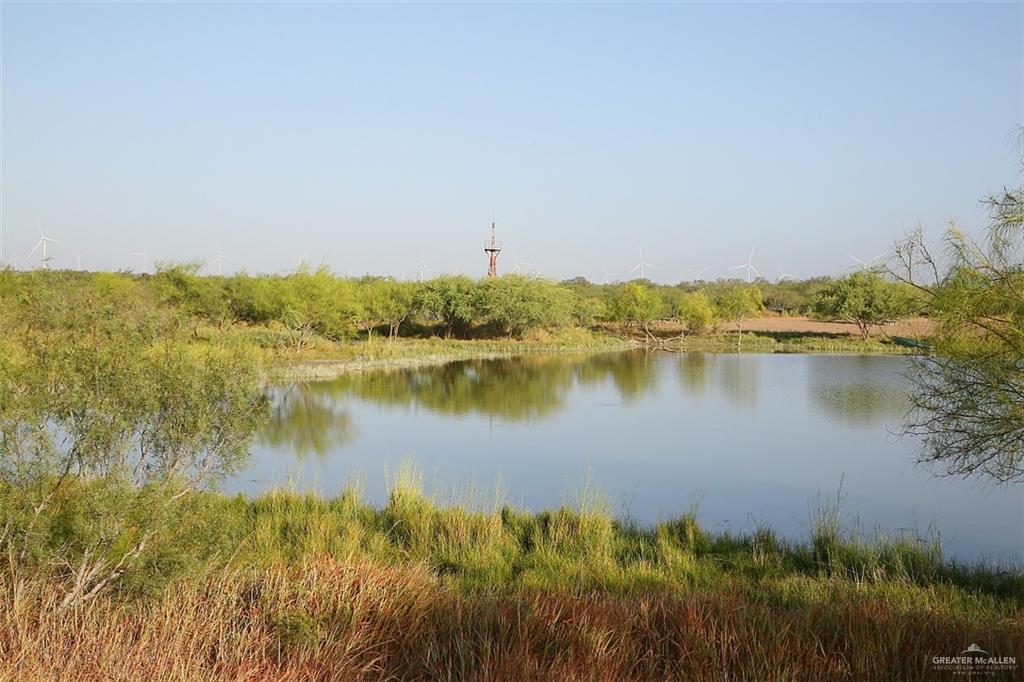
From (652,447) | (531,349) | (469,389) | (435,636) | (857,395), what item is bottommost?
(652,447)

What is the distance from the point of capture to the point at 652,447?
16.6m

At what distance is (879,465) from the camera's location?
47.8ft

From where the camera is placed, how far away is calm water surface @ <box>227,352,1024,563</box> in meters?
11.2

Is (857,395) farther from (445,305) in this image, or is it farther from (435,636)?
(445,305)

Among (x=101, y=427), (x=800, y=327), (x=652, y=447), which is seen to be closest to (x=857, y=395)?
(x=652, y=447)

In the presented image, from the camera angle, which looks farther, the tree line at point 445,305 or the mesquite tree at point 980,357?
the tree line at point 445,305

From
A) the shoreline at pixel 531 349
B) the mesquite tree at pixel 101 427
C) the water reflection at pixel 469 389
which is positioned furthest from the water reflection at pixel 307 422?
the mesquite tree at pixel 101 427

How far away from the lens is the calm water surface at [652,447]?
11.2m

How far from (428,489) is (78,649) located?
8.05 metres

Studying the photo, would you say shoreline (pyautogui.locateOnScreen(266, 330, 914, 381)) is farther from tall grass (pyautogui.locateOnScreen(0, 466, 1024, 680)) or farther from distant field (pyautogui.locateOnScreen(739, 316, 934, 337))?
tall grass (pyautogui.locateOnScreen(0, 466, 1024, 680))

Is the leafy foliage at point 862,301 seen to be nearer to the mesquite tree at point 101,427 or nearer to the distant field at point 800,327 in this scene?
the distant field at point 800,327

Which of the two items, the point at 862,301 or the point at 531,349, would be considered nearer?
the point at 531,349

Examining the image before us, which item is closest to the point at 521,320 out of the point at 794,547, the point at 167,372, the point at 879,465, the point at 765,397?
the point at 765,397

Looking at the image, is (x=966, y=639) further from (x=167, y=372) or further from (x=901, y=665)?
(x=167, y=372)
